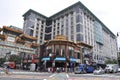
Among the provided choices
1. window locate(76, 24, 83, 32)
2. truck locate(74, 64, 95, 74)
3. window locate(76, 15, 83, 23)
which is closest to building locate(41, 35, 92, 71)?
truck locate(74, 64, 95, 74)

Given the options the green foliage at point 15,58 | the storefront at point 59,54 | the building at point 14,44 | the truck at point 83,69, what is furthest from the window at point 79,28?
the truck at point 83,69

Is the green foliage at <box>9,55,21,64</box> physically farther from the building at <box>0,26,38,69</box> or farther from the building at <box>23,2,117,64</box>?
the building at <box>23,2,117,64</box>

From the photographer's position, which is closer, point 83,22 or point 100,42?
point 83,22

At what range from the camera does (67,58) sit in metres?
47.2

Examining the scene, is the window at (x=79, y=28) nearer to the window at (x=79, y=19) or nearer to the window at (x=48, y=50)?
the window at (x=79, y=19)

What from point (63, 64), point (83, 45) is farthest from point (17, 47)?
point (83, 45)

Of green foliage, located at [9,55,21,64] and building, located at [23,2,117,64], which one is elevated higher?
building, located at [23,2,117,64]

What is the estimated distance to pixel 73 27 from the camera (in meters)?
80.5

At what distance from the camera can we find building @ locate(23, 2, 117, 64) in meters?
79.1

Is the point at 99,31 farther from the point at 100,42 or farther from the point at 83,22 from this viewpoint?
the point at 83,22

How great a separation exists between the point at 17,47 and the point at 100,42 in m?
54.0

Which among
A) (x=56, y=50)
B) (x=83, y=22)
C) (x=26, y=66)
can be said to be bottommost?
(x=26, y=66)

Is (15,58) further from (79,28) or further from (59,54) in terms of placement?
(79,28)

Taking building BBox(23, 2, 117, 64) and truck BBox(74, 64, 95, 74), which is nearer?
truck BBox(74, 64, 95, 74)
